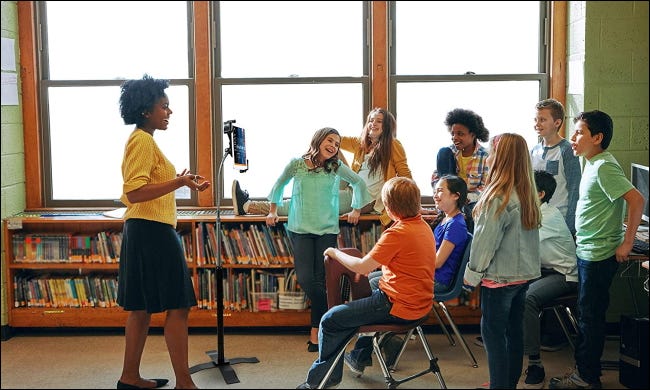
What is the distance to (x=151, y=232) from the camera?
12.1 ft

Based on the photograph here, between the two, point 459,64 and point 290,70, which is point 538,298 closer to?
point 459,64

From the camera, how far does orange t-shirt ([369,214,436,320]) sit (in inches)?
137

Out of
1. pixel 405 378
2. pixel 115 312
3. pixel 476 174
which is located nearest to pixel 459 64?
pixel 476 174

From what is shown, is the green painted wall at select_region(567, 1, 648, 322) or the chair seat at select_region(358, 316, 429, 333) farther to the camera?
the green painted wall at select_region(567, 1, 648, 322)

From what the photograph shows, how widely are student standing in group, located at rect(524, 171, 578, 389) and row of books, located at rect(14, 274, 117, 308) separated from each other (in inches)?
105

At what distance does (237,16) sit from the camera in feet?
17.4

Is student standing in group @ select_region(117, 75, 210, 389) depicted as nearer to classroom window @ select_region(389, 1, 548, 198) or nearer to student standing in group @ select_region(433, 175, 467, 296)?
student standing in group @ select_region(433, 175, 467, 296)

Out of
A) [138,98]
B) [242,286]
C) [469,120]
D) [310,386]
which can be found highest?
[138,98]

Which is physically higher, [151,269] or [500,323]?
[151,269]

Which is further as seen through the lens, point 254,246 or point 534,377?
point 254,246

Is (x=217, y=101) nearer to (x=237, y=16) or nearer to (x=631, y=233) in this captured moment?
(x=237, y=16)

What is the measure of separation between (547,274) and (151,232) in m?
2.17

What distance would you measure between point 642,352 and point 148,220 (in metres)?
2.59

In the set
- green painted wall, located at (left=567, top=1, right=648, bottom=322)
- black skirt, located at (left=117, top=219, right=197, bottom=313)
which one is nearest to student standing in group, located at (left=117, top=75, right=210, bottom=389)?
black skirt, located at (left=117, top=219, right=197, bottom=313)
